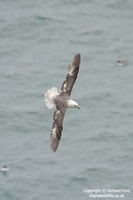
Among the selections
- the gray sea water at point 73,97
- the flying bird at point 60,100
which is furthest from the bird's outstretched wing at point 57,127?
the gray sea water at point 73,97

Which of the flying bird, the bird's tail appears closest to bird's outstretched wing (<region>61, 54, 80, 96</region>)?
the flying bird

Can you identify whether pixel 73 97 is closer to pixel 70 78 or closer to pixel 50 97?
pixel 70 78

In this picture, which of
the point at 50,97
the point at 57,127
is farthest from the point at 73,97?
the point at 50,97

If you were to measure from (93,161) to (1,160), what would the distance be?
2.87 metres

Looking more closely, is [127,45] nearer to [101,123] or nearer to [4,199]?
[101,123]

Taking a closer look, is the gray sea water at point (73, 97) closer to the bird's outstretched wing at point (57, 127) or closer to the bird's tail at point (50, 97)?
the bird's outstretched wing at point (57, 127)

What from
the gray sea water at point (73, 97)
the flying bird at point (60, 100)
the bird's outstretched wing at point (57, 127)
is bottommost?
the gray sea water at point (73, 97)

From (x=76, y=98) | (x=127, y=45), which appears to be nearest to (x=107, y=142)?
(x=76, y=98)

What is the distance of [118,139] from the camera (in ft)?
118

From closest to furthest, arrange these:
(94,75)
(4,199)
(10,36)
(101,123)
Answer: (4,199), (101,123), (94,75), (10,36)

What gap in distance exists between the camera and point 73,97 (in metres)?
38.1

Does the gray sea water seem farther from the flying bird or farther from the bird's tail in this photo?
the bird's tail

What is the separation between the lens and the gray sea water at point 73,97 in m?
33.9

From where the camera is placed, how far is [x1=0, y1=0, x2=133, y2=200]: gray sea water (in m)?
33.9
